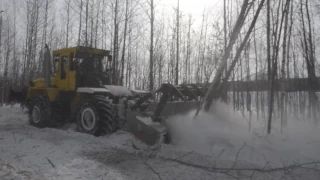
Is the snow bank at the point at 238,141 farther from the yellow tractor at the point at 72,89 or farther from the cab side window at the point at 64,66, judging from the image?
the cab side window at the point at 64,66

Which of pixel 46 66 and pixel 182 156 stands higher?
pixel 46 66

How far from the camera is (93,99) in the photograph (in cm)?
820

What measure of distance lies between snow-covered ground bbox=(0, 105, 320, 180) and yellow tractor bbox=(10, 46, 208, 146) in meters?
0.40

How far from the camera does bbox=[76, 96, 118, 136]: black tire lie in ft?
25.4

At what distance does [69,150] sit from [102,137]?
1.37 m

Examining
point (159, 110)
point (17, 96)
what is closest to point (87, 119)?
point (159, 110)

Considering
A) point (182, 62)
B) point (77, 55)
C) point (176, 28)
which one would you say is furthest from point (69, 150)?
point (182, 62)

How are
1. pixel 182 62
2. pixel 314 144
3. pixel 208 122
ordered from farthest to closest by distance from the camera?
pixel 182 62 → pixel 208 122 → pixel 314 144

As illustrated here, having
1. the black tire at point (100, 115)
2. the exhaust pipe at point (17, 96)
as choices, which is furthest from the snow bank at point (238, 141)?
the exhaust pipe at point (17, 96)

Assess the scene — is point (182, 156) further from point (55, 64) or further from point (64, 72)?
point (55, 64)

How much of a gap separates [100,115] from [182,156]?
333 cm

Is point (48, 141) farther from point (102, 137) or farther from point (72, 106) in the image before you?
point (72, 106)

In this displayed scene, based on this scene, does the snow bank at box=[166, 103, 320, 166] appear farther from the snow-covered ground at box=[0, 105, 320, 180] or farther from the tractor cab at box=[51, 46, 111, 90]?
the tractor cab at box=[51, 46, 111, 90]

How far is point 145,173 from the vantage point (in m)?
4.92
